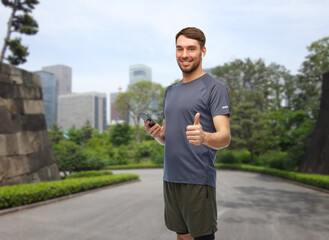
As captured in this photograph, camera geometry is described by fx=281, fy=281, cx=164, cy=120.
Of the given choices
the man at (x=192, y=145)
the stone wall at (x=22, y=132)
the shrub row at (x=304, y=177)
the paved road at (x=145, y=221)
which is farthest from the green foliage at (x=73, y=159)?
the man at (x=192, y=145)

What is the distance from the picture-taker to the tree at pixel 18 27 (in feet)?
47.9

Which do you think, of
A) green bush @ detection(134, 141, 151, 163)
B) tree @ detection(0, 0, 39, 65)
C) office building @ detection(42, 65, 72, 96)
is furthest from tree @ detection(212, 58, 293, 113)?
office building @ detection(42, 65, 72, 96)

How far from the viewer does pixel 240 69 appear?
132ft

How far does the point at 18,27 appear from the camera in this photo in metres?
15.8

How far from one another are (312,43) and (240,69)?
16959 millimetres

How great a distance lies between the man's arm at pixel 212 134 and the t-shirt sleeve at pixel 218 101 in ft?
0.12

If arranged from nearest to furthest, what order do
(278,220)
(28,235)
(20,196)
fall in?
(28,235), (278,220), (20,196)

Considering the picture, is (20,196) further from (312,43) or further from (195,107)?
(312,43)

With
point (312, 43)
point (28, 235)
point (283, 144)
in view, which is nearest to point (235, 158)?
point (283, 144)

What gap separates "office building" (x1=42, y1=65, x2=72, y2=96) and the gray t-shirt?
163 metres

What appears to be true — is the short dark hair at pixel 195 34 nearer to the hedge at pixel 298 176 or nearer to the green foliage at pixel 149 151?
the hedge at pixel 298 176

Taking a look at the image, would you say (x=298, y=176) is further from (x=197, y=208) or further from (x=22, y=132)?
(x=197, y=208)

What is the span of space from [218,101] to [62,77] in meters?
170

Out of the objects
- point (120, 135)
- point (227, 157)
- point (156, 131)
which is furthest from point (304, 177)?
point (120, 135)
